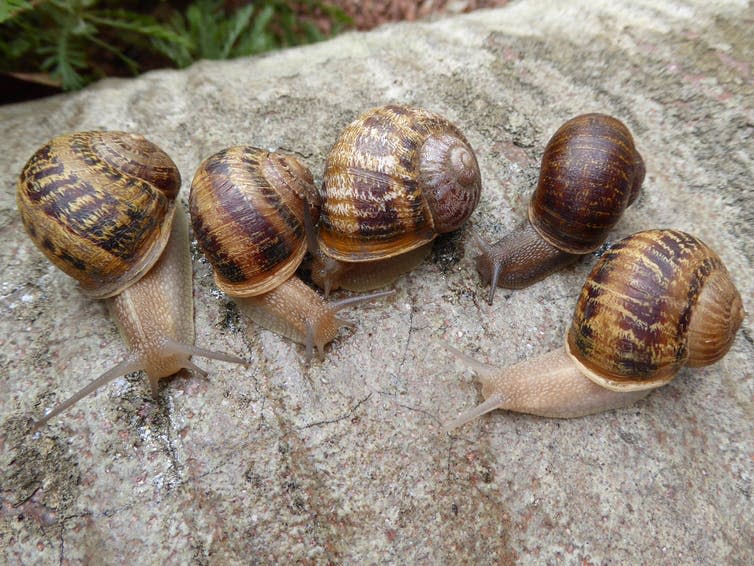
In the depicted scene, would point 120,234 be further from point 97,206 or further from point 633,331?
point 633,331

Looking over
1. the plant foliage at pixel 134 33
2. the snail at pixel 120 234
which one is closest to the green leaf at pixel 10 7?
the plant foliage at pixel 134 33

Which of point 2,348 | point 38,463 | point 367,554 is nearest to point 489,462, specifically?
point 367,554

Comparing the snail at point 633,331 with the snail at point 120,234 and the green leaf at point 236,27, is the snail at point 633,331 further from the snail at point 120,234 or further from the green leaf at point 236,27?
the green leaf at point 236,27

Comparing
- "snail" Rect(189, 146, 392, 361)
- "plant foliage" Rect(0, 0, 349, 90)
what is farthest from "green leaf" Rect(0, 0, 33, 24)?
"snail" Rect(189, 146, 392, 361)

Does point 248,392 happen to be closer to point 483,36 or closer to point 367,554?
point 367,554

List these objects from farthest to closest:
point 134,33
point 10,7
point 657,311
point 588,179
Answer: point 134,33 → point 10,7 → point 588,179 → point 657,311

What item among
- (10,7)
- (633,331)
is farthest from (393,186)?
(10,7)
